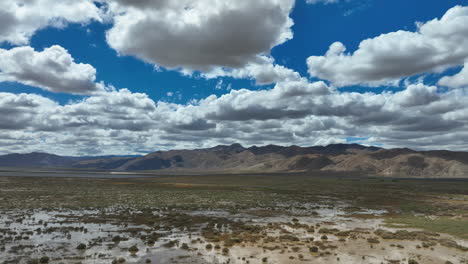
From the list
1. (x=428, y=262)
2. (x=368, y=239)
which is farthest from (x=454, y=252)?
(x=368, y=239)

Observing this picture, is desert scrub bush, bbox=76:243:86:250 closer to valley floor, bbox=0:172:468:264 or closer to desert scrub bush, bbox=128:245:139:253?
valley floor, bbox=0:172:468:264

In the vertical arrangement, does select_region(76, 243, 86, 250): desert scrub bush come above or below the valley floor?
above

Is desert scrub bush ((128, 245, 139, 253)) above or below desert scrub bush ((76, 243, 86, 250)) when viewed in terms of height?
below

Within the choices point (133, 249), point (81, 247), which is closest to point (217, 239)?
point (133, 249)

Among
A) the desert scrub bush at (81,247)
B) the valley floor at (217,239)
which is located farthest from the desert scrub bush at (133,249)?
the desert scrub bush at (81,247)

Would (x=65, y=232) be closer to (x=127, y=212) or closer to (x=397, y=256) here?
(x=127, y=212)

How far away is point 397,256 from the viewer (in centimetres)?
2566

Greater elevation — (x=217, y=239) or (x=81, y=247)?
(x=81, y=247)

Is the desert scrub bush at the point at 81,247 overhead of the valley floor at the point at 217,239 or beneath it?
overhead

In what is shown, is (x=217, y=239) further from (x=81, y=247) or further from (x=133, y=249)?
(x=81, y=247)

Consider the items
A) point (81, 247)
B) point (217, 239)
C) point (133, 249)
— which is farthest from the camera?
point (217, 239)

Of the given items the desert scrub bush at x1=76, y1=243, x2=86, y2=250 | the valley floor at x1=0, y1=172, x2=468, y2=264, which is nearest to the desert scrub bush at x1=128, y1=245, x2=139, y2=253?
the valley floor at x1=0, y1=172, x2=468, y2=264

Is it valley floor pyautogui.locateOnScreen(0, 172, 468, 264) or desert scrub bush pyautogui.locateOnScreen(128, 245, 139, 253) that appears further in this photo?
desert scrub bush pyautogui.locateOnScreen(128, 245, 139, 253)

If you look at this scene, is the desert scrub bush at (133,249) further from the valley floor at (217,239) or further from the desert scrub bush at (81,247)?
the desert scrub bush at (81,247)
